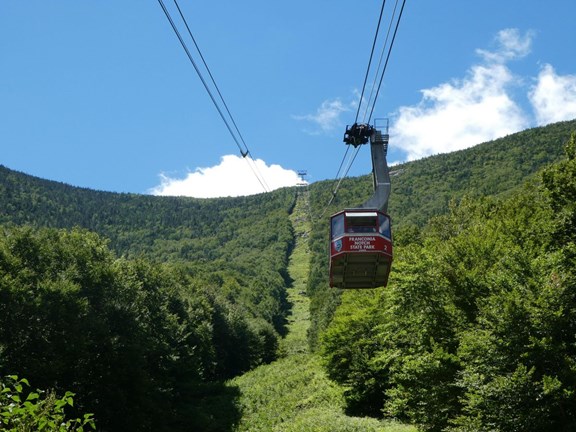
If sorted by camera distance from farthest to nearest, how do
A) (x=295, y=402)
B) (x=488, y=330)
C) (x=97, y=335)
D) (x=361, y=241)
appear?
(x=295, y=402), (x=97, y=335), (x=488, y=330), (x=361, y=241)

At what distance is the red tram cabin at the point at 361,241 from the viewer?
21422mm

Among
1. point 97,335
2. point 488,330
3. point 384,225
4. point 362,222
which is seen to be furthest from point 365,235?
point 97,335

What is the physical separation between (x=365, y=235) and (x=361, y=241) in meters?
0.31

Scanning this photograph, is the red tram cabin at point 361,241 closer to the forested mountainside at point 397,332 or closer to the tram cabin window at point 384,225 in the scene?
the tram cabin window at point 384,225

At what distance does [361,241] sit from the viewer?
840 inches

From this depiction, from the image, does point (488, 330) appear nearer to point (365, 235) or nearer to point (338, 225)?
point (365, 235)

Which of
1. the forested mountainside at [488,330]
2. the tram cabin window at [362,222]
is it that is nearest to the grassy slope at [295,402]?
the forested mountainside at [488,330]

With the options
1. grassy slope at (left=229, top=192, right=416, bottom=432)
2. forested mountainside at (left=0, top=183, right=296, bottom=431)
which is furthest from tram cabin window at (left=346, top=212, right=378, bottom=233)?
forested mountainside at (left=0, top=183, right=296, bottom=431)

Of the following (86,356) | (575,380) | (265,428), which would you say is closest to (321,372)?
(265,428)

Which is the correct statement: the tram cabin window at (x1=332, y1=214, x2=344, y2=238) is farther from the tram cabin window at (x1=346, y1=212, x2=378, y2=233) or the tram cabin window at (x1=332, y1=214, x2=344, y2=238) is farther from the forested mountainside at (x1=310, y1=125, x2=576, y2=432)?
the forested mountainside at (x1=310, y1=125, x2=576, y2=432)

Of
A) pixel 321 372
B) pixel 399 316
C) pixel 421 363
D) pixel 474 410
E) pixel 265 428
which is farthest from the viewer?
pixel 321 372

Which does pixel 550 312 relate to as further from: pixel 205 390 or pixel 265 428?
pixel 205 390

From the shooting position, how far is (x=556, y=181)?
3269 cm

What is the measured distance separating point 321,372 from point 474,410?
41.3m
